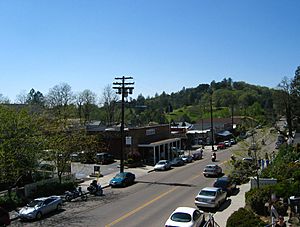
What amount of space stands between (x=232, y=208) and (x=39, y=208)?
39.9 ft

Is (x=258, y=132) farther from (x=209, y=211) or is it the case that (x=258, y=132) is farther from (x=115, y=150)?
(x=115, y=150)

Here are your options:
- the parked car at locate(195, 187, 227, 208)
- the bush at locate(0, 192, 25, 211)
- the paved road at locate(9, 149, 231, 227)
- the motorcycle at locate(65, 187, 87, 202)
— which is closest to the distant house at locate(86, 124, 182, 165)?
the paved road at locate(9, 149, 231, 227)

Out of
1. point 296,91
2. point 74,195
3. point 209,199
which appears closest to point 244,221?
point 209,199

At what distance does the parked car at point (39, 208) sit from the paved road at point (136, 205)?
0.44 meters

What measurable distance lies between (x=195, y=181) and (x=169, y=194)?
25.0 feet

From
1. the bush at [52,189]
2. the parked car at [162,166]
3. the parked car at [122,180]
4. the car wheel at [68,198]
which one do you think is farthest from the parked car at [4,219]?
the parked car at [162,166]

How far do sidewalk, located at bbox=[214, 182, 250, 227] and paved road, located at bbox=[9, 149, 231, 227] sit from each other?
67 cm

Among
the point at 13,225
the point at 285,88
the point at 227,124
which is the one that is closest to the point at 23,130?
the point at 13,225

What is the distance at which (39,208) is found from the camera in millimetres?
24578

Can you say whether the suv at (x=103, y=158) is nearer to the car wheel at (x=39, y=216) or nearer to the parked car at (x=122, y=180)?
the parked car at (x=122, y=180)

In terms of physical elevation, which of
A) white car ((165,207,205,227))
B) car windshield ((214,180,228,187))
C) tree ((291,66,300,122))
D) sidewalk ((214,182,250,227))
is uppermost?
tree ((291,66,300,122))

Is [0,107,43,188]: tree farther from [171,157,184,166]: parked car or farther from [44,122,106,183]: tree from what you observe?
[171,157,184,166]: parked car

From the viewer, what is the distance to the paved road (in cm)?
2306

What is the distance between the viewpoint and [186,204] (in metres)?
27.3
